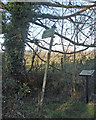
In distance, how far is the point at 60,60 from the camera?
477 cm

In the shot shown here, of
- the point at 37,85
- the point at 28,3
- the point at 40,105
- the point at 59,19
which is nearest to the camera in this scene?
the point at 40,105

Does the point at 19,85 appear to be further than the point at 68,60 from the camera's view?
No

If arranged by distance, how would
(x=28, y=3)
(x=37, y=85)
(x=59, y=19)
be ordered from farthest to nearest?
(x=59, y=19)
(x=37, y=85)
(x=28, y=3)

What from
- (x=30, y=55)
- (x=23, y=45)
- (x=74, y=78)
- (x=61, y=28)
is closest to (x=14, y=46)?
(x=23, y=45)

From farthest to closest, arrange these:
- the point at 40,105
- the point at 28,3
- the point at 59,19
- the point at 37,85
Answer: the point at 59,19 → the point at 37,85 → the point at 28,3 → the point at 40,105

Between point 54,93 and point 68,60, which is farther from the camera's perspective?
point 68,60

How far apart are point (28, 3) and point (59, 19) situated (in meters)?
1.32

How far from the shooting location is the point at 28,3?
12.1 feet

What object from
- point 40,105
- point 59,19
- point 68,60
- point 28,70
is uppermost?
point 59,19

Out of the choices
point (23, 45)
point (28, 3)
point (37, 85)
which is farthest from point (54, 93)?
point (28, 3)

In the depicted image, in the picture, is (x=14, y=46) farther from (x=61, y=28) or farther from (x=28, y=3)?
(x=61, y=28)

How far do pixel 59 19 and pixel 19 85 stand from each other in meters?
2.49

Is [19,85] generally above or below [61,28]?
below

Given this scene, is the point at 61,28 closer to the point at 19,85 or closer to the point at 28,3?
the point at 28,3
